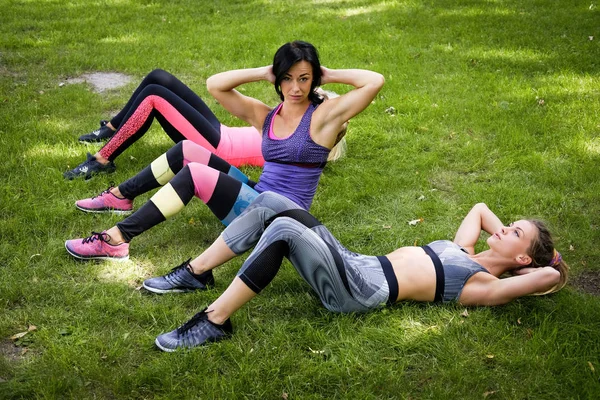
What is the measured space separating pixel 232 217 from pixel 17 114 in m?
3.74

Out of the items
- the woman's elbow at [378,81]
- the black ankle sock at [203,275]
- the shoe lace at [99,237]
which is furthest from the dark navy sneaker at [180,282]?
the woman's elbow at [378,81]

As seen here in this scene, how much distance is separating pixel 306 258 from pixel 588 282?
2082 mm

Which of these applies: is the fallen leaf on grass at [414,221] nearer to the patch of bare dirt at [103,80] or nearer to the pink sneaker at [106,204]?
the pink sneaker at [106,204]

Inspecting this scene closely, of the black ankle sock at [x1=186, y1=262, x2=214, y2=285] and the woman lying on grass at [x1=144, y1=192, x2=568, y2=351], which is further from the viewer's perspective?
the black ankle sock at [x1=186, y1=262, x2=214, y2=285]

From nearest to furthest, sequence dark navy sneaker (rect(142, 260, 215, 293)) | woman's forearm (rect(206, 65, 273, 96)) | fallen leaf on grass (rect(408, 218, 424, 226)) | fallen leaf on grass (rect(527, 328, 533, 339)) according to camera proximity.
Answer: fallen leaf on grass (rect(527, 328, 533, 339)), dark navy sneaker (rect(142, 260, 215, 293)), woman's forearm (rect(206, 65, 273, 96)), fallen leaf on grass (rect(408, 218, 424, 226))

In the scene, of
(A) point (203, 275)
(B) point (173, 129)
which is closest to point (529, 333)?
(A) point (203, 275)

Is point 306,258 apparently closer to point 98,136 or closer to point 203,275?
point 203,275

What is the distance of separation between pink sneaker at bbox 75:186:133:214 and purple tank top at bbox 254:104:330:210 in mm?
1159

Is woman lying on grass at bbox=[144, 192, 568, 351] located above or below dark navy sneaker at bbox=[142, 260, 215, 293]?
above

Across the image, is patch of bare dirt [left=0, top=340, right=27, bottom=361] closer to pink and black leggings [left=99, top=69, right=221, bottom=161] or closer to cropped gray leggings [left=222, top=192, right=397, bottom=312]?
cropped gray leggings [left=222, top=192, right=397, bottom=312]

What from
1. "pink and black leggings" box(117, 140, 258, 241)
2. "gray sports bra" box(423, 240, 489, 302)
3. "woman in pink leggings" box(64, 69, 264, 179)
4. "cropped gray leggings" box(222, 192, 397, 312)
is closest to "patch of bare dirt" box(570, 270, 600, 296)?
"gray sports bra" box(423, 240, 489, 302)

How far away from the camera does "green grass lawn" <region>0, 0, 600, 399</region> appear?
3.34 m

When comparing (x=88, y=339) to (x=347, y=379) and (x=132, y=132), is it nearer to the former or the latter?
(x=347, y=379)

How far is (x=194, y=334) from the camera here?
3500 millimetres
